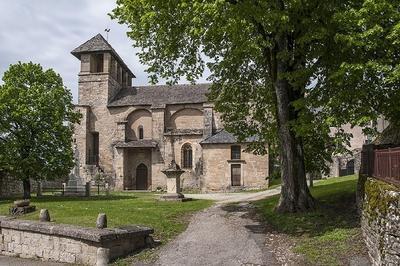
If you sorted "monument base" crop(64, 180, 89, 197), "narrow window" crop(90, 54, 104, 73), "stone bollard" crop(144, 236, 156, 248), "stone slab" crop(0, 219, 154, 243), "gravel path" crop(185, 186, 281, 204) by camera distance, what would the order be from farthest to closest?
"narrow window" crop(90, 54, 104, 73) < "monument base" crop(64, 180, 89, 197) < "gravel path" crop(185, 186, 281, 204) < "stone bollard" crop(144, 236, 156, 248) < "stone slab" crop(0, 219, 154, 243)

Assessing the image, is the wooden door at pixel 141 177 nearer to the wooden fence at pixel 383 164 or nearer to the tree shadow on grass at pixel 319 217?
the tree shadow on grass at pixel 319 217

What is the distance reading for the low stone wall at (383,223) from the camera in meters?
7.70

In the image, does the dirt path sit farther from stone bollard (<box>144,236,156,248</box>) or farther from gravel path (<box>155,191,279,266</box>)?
stone bollard (<box>144,236,156,248</box>)

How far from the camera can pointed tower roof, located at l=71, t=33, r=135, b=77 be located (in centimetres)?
4989

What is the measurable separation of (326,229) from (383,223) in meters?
5.19

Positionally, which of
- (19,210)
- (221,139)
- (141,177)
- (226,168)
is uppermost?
(221,139)

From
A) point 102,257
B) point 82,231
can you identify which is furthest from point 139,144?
point 102,257

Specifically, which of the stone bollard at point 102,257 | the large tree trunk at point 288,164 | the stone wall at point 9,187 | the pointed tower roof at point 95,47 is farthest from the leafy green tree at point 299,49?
the pointed tower roof at point 95,47

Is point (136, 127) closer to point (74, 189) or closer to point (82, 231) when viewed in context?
point (74, 189)

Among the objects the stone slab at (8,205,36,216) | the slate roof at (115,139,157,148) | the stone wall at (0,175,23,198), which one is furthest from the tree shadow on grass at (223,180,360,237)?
the slate roof at (115,139,157,148)

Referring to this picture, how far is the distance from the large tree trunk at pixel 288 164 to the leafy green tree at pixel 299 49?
0.04m

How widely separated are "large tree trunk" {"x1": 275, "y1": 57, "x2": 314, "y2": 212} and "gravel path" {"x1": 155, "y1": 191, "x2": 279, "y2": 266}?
167cm

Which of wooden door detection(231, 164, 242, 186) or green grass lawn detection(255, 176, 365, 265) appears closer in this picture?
green grass lawn detection(255, 176, 365, 265)

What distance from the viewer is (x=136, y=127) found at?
49.1 meters
